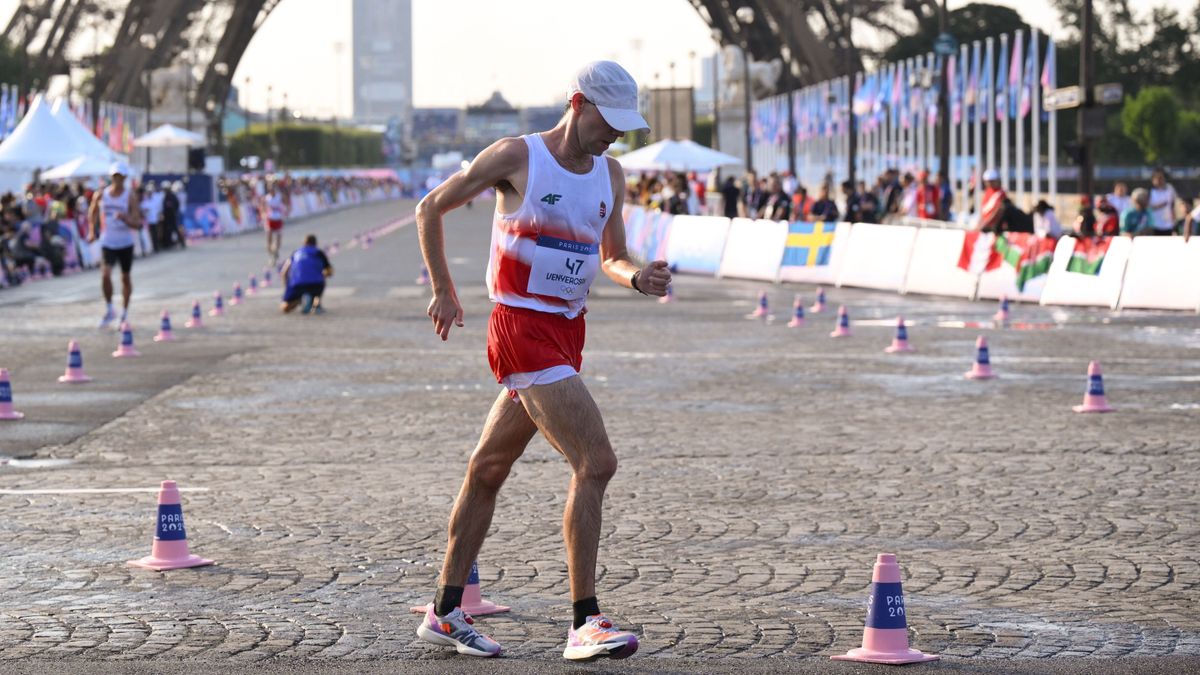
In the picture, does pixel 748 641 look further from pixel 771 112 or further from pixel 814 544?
pixel 771 112

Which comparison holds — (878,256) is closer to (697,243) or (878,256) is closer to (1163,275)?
(1163,275)

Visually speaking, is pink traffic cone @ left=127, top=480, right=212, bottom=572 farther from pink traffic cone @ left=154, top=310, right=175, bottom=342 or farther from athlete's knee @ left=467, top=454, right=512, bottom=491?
pink traffic cone @ left=154, top=310, right=175, bottom=342

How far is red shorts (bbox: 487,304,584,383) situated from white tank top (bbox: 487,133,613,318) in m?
0.03

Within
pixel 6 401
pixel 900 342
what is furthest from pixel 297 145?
pixel 6 401

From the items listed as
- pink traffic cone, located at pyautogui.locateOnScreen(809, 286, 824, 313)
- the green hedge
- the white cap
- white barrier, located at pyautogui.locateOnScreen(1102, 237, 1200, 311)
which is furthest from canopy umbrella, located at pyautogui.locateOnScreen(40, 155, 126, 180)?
the green hedge

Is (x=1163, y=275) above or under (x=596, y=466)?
under

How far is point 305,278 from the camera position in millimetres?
23578

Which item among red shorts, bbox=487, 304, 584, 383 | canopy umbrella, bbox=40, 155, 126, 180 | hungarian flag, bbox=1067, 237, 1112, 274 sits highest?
canopy umbrella, bbox=40, 155, 126, 180

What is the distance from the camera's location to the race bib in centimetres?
634

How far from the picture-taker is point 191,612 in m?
7.07

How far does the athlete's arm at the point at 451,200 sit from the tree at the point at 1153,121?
94228mm

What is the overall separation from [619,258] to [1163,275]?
58.9ft

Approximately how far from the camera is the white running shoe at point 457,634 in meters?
6.32

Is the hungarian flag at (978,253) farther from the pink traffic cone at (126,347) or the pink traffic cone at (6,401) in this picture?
the pink traffic cone at (6,401)
